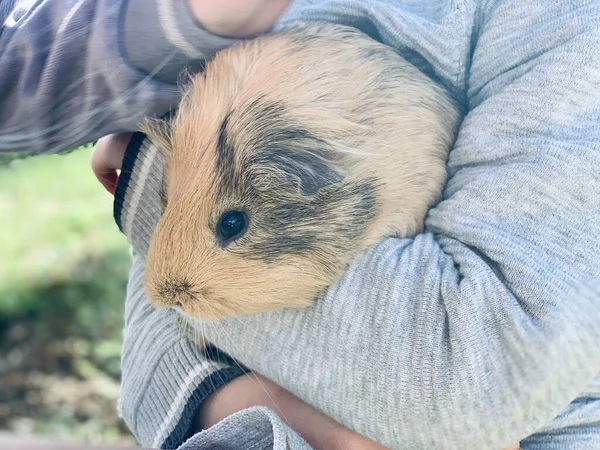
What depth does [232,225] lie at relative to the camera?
1.90 feet

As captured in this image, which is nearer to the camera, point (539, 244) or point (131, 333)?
point (539, 244)

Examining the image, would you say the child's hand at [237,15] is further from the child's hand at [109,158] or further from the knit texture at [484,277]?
the child's hand at [109,158]

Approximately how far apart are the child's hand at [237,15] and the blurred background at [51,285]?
19 cm

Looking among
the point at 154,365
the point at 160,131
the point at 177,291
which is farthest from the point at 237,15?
the point at 154,365

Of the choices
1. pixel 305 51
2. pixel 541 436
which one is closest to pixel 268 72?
pixel 305 51

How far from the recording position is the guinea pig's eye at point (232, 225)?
58cm

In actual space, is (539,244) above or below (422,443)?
above

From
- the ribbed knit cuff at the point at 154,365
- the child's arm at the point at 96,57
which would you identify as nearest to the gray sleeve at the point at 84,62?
the child's arm at the point at 96,57

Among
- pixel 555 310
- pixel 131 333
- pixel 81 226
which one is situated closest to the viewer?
pixel 555 310

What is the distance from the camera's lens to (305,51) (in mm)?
580

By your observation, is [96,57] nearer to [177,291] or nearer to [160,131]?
[160,131]

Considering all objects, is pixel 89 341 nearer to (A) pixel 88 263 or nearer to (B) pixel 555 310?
(A) pixel 88 263

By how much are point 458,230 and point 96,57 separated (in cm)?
38

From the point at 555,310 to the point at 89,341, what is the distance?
494 mm
